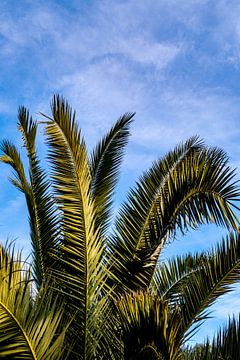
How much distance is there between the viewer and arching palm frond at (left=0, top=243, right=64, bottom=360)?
4.39 meters

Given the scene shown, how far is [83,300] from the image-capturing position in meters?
5.71

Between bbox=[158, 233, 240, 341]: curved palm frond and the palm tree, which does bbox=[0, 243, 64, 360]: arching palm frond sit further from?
bbox=[158, 233, 240, 341]: curved palm frond

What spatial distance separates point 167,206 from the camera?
6.90m

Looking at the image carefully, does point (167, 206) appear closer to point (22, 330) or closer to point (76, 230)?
point (76, 230)

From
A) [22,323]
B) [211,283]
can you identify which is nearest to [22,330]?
[22,323]

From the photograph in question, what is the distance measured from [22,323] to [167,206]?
2.91 metres

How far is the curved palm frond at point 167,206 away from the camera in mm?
6496

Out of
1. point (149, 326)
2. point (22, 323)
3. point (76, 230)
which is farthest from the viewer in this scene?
point (76, 230)

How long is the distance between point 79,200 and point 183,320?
1.66 m

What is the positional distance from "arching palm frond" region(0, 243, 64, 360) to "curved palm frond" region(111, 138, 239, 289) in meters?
2.17

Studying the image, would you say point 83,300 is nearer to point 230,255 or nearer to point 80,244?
point 80,244

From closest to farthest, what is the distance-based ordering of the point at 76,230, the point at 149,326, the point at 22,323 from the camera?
the point at 22,323 → the point at 149,326 → the point at 76,230

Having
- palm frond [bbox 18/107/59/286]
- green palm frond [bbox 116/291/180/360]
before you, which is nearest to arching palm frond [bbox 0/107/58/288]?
palm frond [bbox 18/107/59/286]

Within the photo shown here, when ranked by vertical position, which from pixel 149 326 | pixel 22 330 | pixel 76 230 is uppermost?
pixel 76 230
